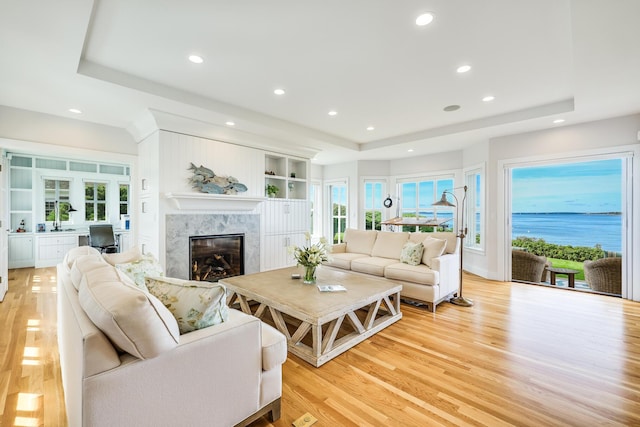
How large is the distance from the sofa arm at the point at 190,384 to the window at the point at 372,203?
5.83 metres

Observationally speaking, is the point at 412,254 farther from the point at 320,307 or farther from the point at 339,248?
the point at 320,307

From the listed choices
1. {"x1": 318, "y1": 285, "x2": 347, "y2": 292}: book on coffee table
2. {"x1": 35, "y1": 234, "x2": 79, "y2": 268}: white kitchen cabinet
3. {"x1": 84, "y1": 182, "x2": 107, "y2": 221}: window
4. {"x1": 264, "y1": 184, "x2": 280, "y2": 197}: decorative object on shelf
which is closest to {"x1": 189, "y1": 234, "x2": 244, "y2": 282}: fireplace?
{"x1": 264, "y1": 184, "x2": 280, "y2": 197}: decorative object on shelf

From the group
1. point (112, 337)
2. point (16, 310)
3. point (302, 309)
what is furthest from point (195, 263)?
point (112, 337)

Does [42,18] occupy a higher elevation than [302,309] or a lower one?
higher

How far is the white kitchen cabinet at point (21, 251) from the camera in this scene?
19.4 ft

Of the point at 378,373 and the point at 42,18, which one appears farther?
the point at 378,373

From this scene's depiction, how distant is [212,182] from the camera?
4.37 metres

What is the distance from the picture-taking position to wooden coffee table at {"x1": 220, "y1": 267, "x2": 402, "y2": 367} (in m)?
2.36

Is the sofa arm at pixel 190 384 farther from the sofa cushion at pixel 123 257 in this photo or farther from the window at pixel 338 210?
the window at pixel 338 210

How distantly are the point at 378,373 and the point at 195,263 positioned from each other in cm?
320

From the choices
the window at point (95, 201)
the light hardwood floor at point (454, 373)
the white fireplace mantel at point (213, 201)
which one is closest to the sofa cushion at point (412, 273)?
the light hardwood floor at point (454, 373)

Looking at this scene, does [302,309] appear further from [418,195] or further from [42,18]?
[418,195]

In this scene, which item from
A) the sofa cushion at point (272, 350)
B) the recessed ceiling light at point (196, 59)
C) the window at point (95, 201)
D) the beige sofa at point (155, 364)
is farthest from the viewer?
the window at point (95, 201)

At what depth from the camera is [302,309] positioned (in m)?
2.38
